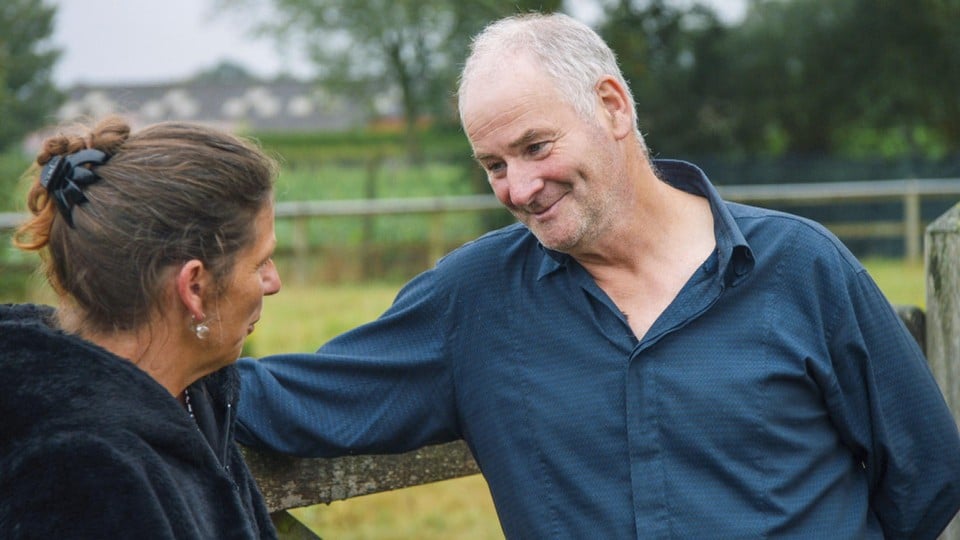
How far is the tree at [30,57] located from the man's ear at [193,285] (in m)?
27.2

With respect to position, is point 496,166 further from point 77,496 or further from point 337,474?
point 77,496

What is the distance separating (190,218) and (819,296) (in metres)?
1.12

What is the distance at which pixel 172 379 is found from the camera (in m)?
1.77

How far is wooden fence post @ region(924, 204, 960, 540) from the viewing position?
235cm

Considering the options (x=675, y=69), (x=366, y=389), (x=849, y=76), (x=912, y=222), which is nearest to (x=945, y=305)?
(x=366, y=389)

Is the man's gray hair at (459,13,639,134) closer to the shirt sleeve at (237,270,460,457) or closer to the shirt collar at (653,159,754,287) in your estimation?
the shirt collar at (653,159,754,287)

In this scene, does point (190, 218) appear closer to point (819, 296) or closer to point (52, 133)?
point (52, 133)

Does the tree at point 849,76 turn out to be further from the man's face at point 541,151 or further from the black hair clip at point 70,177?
the black hair clip at point 70,177

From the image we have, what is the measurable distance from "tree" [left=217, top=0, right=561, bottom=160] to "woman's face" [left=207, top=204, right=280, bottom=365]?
2092 cm

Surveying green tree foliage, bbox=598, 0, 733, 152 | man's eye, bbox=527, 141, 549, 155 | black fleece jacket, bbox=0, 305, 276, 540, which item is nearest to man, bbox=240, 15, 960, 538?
man's eye, bbox=527, 141, 549, 155

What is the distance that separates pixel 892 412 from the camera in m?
2.14

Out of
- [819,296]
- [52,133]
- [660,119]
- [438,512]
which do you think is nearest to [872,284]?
[819,296]

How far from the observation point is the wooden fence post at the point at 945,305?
235 centimetres

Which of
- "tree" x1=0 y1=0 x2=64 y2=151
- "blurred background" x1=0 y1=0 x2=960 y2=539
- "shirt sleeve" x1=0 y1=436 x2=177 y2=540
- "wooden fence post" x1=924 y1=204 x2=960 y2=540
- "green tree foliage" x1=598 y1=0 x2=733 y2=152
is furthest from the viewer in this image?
"tree" x1=0 y1=0 x2=64 y2=151
